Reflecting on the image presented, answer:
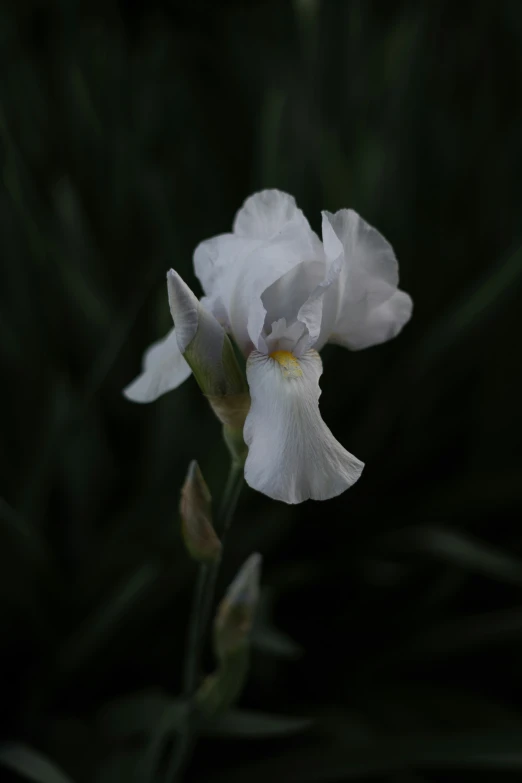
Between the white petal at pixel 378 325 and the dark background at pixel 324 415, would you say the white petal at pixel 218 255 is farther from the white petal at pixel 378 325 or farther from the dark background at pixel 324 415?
the dark background at pixel 324 415

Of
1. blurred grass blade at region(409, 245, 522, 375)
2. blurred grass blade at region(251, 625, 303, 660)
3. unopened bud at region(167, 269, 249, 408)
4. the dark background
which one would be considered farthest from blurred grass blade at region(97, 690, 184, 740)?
blurred grass blade at region(409, 245, 522, 375)

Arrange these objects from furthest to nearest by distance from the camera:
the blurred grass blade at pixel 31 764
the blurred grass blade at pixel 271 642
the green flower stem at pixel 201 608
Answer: the blurred grass blade at pixel 271 642 < the blurred grass blade at pixel 31 764 < the green flower stem at pixel 201 608

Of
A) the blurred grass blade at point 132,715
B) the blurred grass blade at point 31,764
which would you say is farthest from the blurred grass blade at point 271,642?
the blurred grass blade at point 31,764

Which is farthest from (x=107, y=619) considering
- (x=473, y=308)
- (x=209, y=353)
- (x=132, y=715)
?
(x=473, y=308)

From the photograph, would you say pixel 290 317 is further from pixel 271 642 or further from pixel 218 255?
pixel 271 642

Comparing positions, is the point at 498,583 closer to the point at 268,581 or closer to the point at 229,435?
the point at 268,581

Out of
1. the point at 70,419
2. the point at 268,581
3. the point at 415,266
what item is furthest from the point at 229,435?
the point at 415,266
